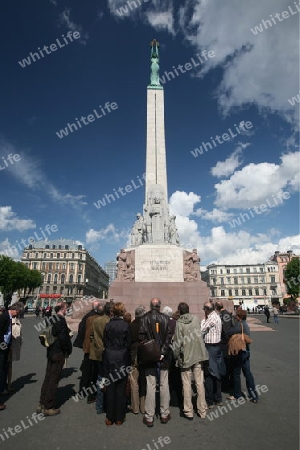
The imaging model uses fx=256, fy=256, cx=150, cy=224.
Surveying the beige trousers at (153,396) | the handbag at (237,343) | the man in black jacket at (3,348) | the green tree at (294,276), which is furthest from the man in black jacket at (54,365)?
the green tree at (294,276)

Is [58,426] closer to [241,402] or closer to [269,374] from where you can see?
[241,402]

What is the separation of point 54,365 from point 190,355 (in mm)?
2476

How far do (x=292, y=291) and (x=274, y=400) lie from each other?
4766 cm

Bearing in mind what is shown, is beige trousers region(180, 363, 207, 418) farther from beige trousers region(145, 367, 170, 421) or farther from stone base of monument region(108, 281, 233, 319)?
stone base of monument region(108, 281, 233, 319)

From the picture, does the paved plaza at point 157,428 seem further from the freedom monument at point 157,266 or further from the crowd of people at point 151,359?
the freedom monument at point 157,266

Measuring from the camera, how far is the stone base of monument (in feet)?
44.4

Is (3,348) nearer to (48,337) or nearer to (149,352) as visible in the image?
(48,337)

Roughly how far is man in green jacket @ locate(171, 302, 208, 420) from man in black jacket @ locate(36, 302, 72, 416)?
2.02 meters

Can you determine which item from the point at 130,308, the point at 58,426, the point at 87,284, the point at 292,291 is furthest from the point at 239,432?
the point at 87,284

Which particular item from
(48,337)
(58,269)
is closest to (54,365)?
(48,337)

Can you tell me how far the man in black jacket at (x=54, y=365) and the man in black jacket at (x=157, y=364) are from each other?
155 centimetres

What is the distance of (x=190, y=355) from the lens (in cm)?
435

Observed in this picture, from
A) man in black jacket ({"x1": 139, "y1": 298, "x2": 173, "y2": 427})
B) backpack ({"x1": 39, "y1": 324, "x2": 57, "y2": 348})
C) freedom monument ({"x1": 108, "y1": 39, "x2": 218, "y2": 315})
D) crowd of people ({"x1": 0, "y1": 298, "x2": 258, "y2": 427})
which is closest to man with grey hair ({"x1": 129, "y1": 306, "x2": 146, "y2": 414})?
crowd of people ({"x1": 0, "y1": 298, "x2": 258, "y2": 427})

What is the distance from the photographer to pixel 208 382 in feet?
15.5
